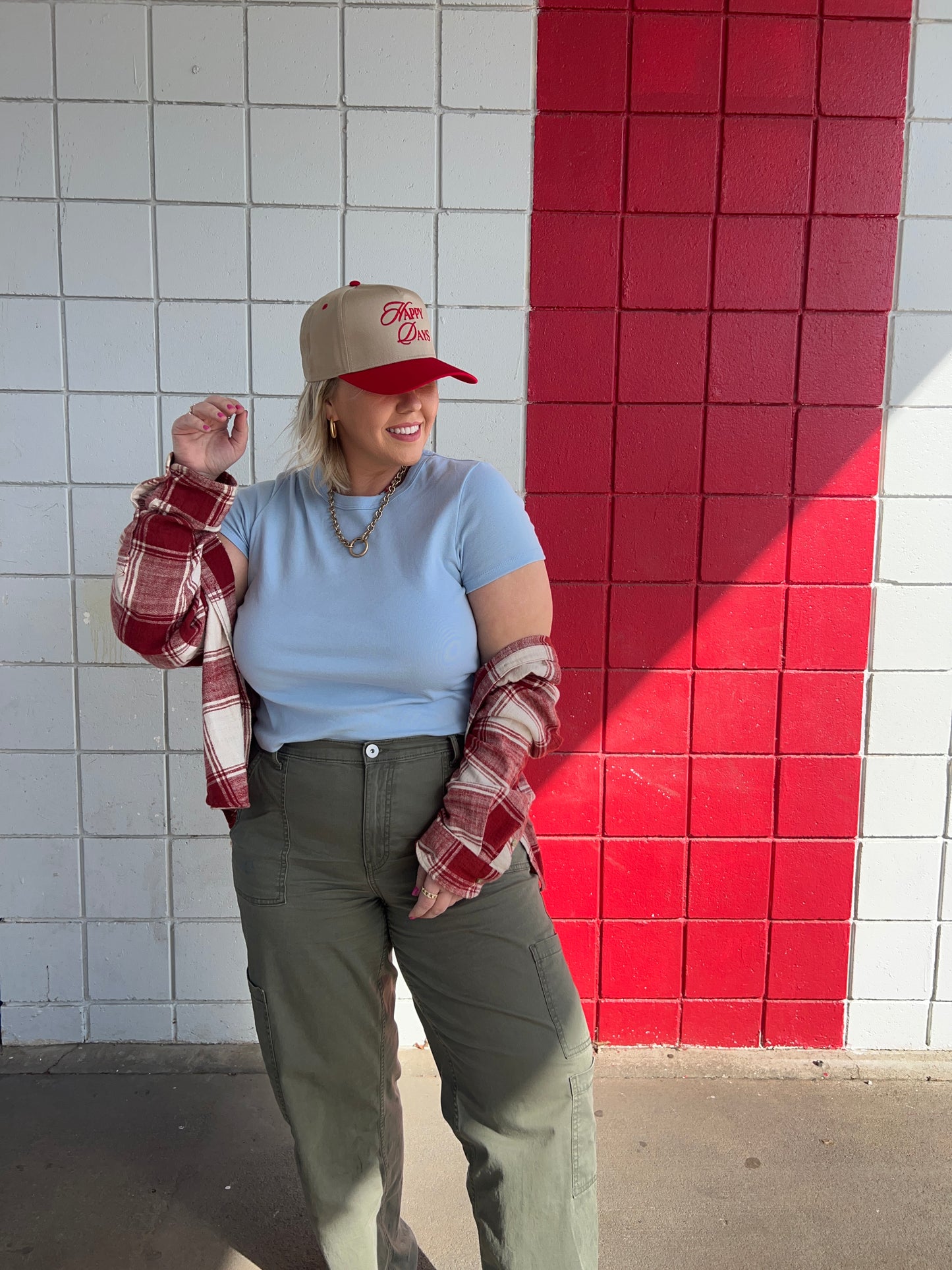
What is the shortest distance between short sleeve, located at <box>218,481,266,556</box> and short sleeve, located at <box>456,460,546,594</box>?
0.38m

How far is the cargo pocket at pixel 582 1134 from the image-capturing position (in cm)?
157

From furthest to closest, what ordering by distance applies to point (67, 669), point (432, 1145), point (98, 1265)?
point (67, 669) → point (432, 1145) → point (98, 1265)

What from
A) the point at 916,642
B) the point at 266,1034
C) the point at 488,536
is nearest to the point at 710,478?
the point at 916,642

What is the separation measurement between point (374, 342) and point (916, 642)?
1.68 meters

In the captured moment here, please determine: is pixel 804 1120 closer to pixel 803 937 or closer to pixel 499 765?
pixel 803 937

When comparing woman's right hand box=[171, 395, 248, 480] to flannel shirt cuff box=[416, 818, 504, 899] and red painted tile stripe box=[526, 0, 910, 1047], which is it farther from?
red painted tile stripe box=[526, 0, 910, 1047]

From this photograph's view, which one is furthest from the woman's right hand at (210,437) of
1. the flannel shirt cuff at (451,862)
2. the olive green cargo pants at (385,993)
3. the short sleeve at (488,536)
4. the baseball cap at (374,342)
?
the flannel shirt cuff at (451,862)

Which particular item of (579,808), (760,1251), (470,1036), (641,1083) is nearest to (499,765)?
(470,1036)

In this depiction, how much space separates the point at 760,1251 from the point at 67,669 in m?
2.08

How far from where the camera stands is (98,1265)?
198 centimetres

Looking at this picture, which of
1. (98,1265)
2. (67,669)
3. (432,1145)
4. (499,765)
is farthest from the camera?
(67,669)

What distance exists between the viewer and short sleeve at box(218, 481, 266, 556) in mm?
1680

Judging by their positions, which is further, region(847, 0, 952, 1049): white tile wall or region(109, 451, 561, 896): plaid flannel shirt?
region(847, 0, 952, 1049): white tile wall

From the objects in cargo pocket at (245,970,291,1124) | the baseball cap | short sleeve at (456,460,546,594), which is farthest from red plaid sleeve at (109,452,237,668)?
cargo pocket at (245,970,291,1124)
